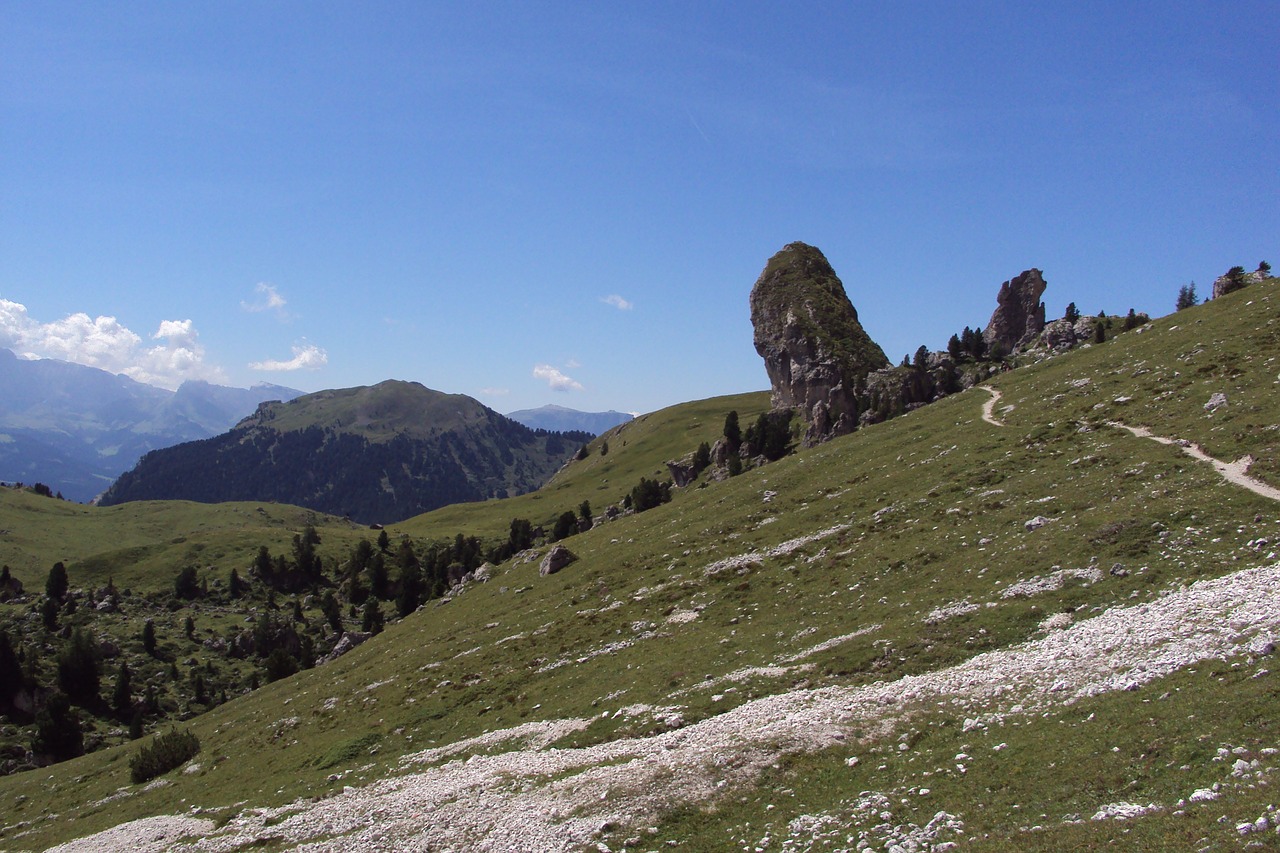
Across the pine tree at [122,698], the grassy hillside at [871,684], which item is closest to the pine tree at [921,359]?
the grassy hillside at [871,684]

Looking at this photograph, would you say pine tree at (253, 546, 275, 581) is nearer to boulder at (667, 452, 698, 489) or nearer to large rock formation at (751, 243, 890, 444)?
boulder at (667, 452, 698, 489)

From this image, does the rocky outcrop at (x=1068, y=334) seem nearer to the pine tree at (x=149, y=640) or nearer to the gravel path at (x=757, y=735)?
the gravel path at (x=757, y=735)

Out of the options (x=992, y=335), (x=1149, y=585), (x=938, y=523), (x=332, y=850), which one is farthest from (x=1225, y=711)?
(x=992, y=335)

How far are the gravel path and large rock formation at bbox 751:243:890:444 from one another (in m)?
97.5

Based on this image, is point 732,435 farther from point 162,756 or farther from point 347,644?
point 162,756

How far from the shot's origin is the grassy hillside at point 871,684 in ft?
56.5

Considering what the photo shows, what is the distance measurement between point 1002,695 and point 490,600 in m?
A: 54.3

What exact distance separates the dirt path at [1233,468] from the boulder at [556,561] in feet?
160

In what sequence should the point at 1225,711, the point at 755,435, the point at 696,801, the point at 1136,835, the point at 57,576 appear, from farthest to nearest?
the point at 57,576 < the point at 755,435 < the point at 696,801 < the point at 1225,711 < the point at 1136,835

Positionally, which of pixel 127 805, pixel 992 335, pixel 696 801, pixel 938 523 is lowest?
pixel 127 805

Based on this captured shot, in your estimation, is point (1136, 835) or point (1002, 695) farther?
point (1002, 695)

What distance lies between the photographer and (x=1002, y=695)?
21891 millimetres

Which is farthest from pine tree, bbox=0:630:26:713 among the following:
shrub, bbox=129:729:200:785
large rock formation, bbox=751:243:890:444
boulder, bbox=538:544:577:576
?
large rock formation, bbox=751:243:890:444

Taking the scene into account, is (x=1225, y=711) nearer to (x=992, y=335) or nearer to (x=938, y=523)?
(x=938, y=523)
